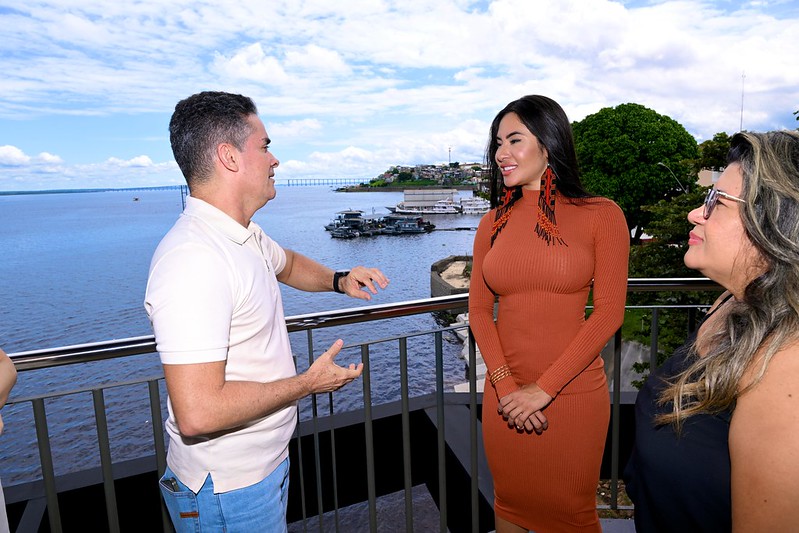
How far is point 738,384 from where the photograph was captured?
96 cm

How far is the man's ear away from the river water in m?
0.88

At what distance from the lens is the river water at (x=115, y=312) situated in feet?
87.6

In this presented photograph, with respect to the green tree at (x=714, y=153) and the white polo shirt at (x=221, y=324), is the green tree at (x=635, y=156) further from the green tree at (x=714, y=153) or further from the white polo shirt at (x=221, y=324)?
the white polo shirt at (x=221, y=324)

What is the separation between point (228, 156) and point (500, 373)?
49.0 inches

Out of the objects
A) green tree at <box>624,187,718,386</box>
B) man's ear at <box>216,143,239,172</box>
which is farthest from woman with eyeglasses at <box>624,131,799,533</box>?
green tree at <box>624,187,718,386</box>

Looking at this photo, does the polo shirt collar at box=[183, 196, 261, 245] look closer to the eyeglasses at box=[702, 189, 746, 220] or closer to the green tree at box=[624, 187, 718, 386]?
the eyeglasses at box=[702, 189, 746, 220]

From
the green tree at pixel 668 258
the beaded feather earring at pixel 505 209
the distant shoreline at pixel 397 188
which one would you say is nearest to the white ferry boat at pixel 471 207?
the distant shoreline at pixel 397 188

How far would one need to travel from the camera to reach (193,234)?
1.29 m

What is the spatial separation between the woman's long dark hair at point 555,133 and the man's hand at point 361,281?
81cm

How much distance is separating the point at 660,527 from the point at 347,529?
88.4 ft

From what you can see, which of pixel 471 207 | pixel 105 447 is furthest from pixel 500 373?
pixel 471 207

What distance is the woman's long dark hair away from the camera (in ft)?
6.69

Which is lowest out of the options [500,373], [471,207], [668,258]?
[471,207]

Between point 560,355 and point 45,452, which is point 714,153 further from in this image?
point 45,452
